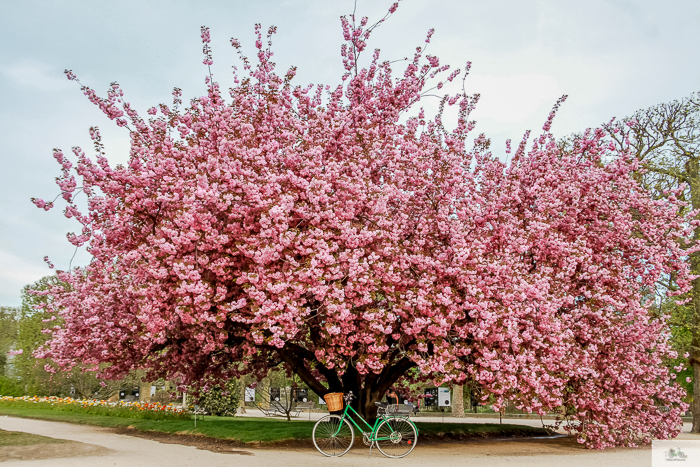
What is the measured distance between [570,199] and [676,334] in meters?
18.1

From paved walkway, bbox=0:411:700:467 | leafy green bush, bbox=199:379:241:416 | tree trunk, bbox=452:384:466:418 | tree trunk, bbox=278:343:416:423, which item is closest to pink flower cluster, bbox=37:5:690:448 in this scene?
tree trunk, bbox=278:343:416:423

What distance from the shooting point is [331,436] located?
11609mm

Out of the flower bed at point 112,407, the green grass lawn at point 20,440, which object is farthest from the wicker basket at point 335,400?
the flower bed at point 112,407

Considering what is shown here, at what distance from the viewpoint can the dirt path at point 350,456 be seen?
10.4 meters

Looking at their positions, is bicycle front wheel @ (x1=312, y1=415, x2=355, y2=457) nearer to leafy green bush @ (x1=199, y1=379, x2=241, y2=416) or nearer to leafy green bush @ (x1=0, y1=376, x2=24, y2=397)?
leafy green bush @ (x1=199, y1=379, x2=241, y2=416)

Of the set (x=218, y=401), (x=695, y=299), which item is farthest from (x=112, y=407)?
(x=695, y=299)

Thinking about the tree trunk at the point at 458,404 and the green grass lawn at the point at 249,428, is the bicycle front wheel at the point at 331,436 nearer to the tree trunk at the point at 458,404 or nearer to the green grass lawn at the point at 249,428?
the green grass lawn at the point at 249,428

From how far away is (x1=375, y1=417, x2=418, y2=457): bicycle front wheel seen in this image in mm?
11633

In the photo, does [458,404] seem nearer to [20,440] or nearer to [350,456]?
[350,456]

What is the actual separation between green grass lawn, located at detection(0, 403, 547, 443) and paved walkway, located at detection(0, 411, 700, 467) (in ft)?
5.04

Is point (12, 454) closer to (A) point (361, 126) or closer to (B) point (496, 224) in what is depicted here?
(A) point (361, 126)

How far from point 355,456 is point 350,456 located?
0.11 m

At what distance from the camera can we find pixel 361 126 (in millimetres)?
12648

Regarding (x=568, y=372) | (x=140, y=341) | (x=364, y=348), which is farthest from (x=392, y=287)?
(x=140, y=341)
